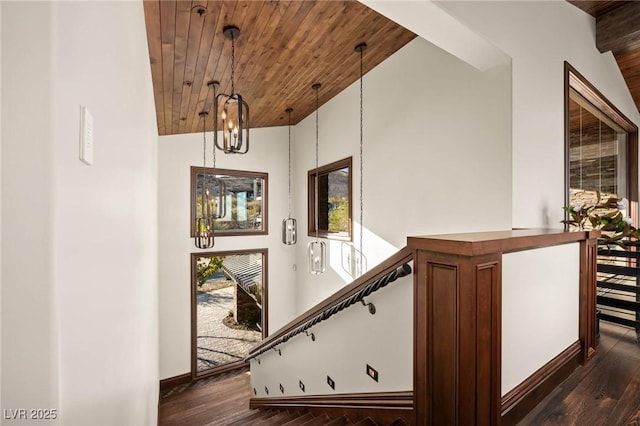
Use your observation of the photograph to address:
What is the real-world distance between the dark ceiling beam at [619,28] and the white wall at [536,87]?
0.48 m

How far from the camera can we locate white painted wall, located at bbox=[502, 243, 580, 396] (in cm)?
141

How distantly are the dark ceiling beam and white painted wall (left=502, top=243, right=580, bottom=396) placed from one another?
2628mm

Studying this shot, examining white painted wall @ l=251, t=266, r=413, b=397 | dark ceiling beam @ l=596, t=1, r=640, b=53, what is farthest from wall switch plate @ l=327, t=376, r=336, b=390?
dark ceiling beam @ l=596, t=1, r=640, b=53

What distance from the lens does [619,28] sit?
310 centimetres

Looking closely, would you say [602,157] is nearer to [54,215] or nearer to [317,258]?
[317,258]

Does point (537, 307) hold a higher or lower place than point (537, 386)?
higher

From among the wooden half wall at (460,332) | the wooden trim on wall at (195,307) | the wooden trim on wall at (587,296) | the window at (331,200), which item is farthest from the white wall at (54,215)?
the wooden trim on wall at (195,307)

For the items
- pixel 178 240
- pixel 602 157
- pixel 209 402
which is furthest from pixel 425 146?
pixel 209 402

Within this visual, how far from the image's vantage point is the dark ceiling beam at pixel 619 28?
9.97 feet

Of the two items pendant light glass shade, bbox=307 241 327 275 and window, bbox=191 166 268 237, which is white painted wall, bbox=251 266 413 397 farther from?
window, bbox=191 166 268 237

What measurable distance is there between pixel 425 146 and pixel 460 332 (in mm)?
2425

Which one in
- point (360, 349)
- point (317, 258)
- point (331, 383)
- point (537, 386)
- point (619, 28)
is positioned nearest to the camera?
point (537, 386)

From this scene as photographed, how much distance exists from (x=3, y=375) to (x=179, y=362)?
17.8 feet

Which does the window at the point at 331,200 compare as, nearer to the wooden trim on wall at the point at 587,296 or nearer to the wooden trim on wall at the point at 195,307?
the wooden trim on wall at the point at 195,307
